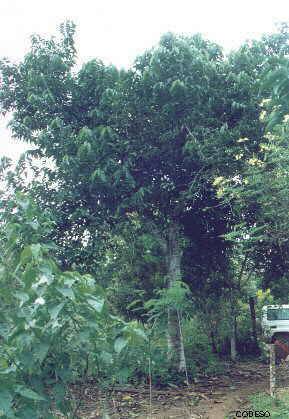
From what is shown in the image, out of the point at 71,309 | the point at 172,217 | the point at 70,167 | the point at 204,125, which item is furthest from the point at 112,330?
the point at 172,217

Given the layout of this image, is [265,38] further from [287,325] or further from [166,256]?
[287,325]

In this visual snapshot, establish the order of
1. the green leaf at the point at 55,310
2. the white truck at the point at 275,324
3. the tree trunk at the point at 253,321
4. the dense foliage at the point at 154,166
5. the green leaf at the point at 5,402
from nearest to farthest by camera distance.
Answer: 1. the green leaf at the point at 5,402
2. the green leaf at the point at 55,310
3. the dense foliage at the point at 154,166
4. the white truck at the point at 275,324
5. the tree trunk at the point at 253,321

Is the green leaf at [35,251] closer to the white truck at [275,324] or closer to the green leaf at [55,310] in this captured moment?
the green leaf at [55,310]

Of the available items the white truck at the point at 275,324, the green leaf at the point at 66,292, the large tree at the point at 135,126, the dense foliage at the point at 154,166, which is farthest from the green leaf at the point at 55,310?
the white truck at the point at 275,324

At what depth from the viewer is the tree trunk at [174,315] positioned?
26.9 ft

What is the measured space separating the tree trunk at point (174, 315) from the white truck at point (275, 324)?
112 inches

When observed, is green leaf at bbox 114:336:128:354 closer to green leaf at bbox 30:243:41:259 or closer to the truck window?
green leaf at bbox 30:243:41:259

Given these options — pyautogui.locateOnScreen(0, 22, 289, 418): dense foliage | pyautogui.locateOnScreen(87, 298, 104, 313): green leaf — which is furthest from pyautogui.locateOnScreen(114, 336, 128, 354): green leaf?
pyautogui.locateOnScreen(0, 22, 289, 418): dense foliage

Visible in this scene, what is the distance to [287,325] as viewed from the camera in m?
10.6

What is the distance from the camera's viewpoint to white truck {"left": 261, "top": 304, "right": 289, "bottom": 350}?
34.1ft

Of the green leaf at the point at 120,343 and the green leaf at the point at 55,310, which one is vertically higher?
the green leaf at the point at 55,310

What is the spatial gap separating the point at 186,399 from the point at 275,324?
4480 millimetres

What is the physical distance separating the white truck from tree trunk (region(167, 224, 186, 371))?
9.33ft

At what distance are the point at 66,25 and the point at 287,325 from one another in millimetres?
7865
